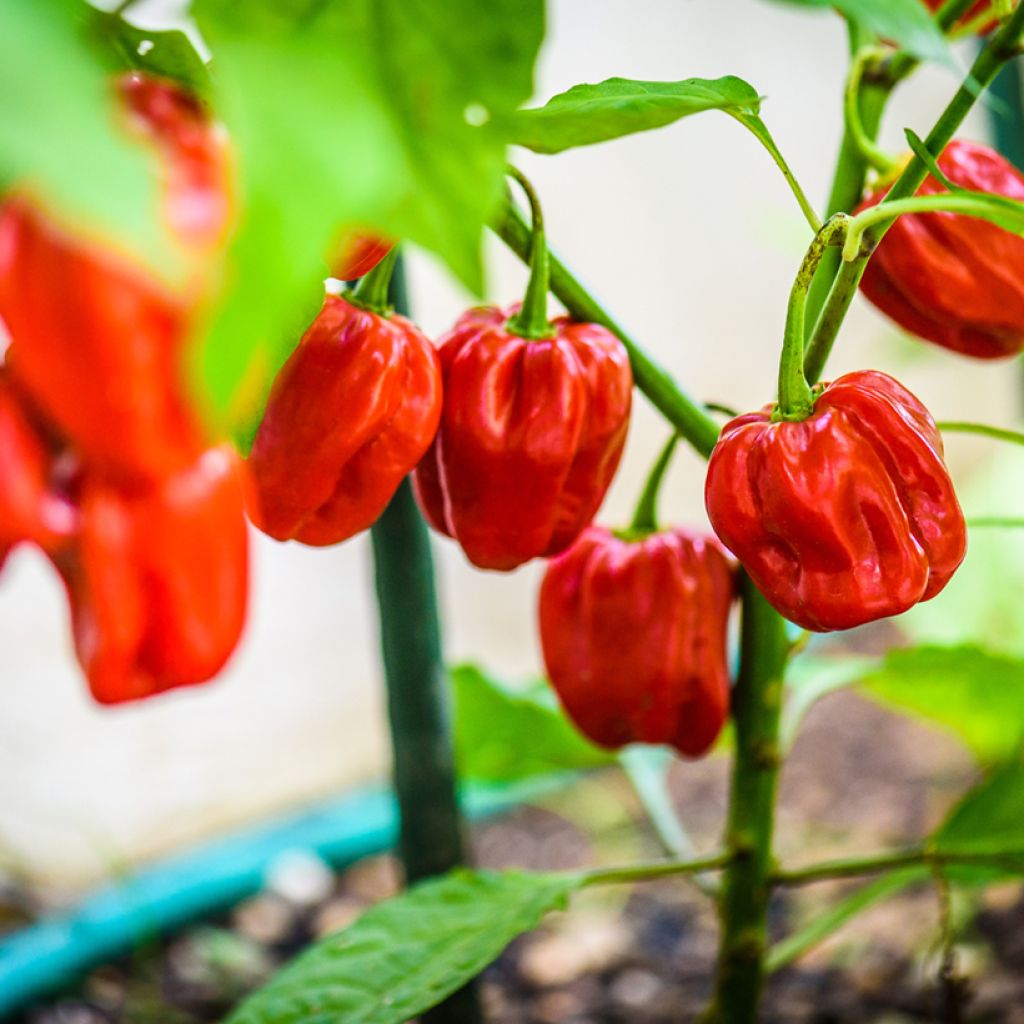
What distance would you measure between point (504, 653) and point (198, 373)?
1.77 meters

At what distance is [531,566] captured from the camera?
196 centimetres

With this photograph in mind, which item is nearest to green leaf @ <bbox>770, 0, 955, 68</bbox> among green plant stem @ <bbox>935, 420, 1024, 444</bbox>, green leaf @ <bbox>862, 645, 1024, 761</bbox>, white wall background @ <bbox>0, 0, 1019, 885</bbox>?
green plant stem @ <bbox>935, 420, 1024, 444</bbox>

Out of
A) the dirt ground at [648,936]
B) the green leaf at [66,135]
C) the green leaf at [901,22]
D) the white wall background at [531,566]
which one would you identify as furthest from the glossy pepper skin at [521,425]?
the white wall background at [531,566]

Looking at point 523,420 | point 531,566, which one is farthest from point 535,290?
point 531,566

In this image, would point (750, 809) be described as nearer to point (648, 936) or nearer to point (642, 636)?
point (642, 636)

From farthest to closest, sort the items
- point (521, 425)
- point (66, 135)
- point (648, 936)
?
1. point (648, 936)
2. point (521, 425)
3. point (66, 135)

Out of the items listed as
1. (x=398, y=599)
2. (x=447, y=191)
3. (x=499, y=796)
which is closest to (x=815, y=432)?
(x=447, y=191)

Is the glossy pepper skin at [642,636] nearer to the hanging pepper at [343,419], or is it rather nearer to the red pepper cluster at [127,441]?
the hanging pepper at [343,419]

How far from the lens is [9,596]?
1409 millimetres

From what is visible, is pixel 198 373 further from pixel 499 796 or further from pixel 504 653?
pixel 504 653

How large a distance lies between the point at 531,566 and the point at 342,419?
1478mm

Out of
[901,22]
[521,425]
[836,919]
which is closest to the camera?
[901,22]

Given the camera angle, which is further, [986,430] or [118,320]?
[986,430]

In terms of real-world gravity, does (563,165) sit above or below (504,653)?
above
